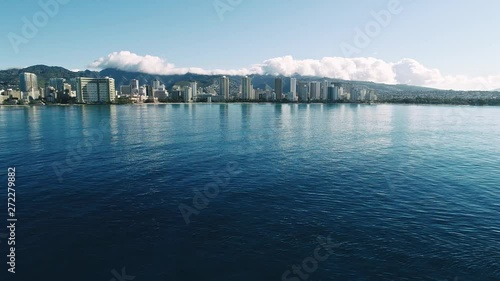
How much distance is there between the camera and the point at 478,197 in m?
39.4

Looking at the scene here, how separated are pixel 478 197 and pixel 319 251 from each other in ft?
89.5

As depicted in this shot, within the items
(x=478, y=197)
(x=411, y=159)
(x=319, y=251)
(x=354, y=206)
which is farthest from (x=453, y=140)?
(x=319, y=251)

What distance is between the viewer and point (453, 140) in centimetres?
9081

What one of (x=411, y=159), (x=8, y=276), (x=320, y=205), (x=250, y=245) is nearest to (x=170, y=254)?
(x=250, y=245)

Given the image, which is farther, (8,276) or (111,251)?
(111,251)

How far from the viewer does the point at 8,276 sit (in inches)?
870


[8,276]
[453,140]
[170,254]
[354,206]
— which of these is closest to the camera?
[8,276]

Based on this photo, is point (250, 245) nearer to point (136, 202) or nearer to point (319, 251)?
point (319, 251)

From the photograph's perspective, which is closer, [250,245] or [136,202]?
[250,245]

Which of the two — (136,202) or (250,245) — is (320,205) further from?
(136,202)

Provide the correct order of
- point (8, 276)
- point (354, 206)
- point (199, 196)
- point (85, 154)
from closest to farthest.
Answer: point (8, 276) < point (354, 206) < point (199, 196) < point (85, 154)

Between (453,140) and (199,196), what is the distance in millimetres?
84898

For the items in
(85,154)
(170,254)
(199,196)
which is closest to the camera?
(170,254)

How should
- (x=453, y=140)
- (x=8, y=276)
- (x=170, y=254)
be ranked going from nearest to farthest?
(x=8, y=276), (x=170, y=254), (x=453, y=140)
